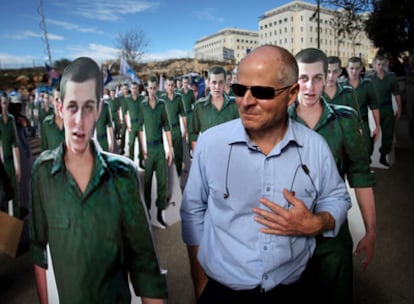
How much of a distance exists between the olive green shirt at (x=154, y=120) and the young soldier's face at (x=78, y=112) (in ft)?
14.7

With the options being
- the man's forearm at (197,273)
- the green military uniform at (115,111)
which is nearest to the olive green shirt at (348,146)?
the man's forearm at (197,273)

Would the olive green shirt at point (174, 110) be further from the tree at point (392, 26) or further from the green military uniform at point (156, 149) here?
the tree at point (392, 26)

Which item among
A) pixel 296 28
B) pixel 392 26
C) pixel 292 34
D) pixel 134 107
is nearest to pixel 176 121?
pixel 134 107

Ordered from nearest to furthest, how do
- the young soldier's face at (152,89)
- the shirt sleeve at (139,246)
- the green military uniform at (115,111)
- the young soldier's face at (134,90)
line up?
the shirt sleeve at (139,246) < the young soldier's face at (152,89) < the young soldier's face at (134,90) < the green military uniform at (115,111)

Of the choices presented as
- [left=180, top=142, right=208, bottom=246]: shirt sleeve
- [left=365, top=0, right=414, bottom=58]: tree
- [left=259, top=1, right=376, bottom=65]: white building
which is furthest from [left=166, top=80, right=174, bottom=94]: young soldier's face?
[left=259, top=1, right=376, bottom=65]: white building

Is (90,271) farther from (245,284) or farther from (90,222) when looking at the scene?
(245,284)

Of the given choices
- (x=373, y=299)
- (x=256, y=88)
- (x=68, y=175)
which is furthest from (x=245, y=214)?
(x=373, y=299)

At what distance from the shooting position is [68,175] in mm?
1735

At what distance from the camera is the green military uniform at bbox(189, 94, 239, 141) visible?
5527 mm

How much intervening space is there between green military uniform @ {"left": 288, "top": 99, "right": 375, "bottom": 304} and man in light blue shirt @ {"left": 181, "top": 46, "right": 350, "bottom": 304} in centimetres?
Result: 51

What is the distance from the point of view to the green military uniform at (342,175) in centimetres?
235

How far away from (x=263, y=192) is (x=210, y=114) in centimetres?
395

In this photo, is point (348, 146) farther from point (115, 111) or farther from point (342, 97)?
point (115, 111)

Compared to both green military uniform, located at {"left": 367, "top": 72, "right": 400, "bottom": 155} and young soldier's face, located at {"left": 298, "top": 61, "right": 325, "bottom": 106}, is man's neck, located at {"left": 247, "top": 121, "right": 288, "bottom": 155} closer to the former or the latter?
young soldier's face, located at {"left": 298, "top": 61, "right": 325, "bottom": 106}
